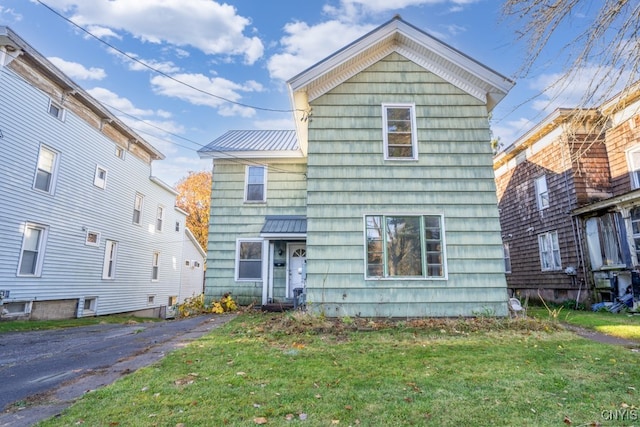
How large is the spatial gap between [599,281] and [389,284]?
9168mm

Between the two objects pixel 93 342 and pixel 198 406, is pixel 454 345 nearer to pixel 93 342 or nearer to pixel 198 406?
pixel 198 406

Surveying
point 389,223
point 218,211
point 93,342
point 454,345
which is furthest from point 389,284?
point 218,211

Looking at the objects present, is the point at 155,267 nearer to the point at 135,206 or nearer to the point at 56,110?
the point at 135,206

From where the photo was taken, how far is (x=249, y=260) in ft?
39.8

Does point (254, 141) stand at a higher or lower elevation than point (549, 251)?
higher

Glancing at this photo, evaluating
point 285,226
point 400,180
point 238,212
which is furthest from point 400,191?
point 238,212

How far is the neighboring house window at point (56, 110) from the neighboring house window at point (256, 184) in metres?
6.64

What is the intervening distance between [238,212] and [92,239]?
6.38m

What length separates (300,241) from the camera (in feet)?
39.2

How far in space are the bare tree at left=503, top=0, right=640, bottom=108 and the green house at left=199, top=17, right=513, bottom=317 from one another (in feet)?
13.7

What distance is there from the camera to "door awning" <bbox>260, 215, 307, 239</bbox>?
11320 mm

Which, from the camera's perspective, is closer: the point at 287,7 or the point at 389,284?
the point at 389,284

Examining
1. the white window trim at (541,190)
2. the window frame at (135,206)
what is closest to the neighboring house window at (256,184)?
the window frame at (135,206)

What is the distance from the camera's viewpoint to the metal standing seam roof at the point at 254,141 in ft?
41.3
